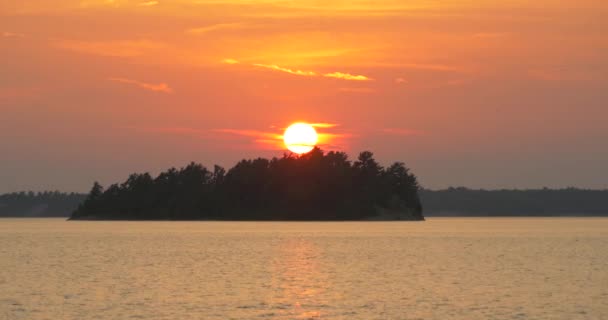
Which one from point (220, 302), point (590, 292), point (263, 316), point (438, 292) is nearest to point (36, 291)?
point (220, 302)

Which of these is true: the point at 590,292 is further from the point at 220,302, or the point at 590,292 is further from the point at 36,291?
the point at 36,291

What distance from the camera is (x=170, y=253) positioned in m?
143

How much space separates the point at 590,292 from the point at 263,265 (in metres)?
42.8

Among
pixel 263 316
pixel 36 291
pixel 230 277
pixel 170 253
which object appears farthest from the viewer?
pixel 170 253

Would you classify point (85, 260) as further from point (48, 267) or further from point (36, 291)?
point (36, 291)

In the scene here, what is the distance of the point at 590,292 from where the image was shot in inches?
3068

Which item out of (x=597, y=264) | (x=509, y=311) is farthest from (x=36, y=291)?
(x=597, y=264)

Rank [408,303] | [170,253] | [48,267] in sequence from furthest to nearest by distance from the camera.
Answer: [170,253]
[48,267]
[408,303]

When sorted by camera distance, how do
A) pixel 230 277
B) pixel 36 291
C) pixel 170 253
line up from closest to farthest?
pixel 36 291 → pixel 230 277 → pixel 170 253

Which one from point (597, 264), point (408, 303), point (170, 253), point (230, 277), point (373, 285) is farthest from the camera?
point (170, 253)

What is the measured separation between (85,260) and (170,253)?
20709mm

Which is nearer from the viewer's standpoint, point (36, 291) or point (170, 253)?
point (36, 291)

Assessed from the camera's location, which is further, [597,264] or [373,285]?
[597,264]

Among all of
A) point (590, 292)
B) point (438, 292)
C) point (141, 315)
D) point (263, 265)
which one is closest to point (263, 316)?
point (141, 315)
